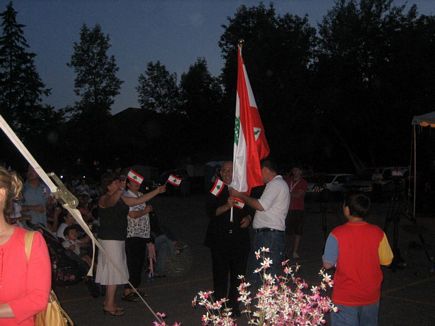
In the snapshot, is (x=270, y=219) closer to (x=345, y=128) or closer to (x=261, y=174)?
(x=261, y=174)

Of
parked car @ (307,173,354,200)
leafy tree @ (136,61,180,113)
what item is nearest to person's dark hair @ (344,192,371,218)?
parked car @ (307,173,354,200)

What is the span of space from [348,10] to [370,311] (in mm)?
39489

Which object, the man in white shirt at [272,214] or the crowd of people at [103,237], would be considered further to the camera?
the man in white shirt at [272,214]

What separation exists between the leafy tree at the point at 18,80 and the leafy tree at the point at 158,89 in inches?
908

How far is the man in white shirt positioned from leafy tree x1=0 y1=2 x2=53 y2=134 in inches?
1484

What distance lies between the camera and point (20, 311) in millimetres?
2578

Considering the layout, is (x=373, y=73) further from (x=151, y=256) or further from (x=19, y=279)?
(x=19, y=279)

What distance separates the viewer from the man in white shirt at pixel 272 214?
21.0ft

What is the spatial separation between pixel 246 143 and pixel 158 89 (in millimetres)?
63479

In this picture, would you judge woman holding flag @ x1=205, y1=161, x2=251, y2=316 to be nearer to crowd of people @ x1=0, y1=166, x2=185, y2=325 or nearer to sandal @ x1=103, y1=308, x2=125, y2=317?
crowd of people @ x1=0, y1=166, x2=185, y2=325

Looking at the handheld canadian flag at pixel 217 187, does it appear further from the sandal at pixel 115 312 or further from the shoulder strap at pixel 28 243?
the shoulder strap at pixel 28 243

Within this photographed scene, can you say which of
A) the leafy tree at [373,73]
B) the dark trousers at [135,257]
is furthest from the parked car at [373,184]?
the dark trousers at [135,257]

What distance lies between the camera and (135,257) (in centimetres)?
773

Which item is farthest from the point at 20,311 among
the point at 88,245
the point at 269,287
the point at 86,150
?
the point at 86,150
